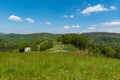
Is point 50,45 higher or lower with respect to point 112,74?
lower

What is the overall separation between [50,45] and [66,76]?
189 metres

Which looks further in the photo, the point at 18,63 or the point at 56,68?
the point at 18,63

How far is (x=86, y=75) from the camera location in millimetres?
11625

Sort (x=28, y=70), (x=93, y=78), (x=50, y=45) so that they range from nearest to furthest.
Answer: (x=93, y=78)
(x=28, y=70)
(x=50, y=45)

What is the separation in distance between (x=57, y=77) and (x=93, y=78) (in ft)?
6.33

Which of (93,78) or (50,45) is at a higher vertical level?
(93,78)

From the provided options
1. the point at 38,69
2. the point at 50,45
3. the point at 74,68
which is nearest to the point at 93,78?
the point at 74,68

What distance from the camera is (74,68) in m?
13.6

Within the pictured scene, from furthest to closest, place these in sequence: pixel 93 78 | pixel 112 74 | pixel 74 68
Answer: pixel 74 68 < pixel 112 74 < pixel 93 78

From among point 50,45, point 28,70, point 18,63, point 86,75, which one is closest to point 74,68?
point 86,75

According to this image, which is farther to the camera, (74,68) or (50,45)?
(50,45)

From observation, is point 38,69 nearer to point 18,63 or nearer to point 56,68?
point 56,68

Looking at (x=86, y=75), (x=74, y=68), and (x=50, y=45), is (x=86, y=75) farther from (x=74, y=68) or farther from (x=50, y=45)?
(x=50, y=45)

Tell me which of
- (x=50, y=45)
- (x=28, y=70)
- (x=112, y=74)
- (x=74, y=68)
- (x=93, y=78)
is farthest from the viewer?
(x=50, y=45)
